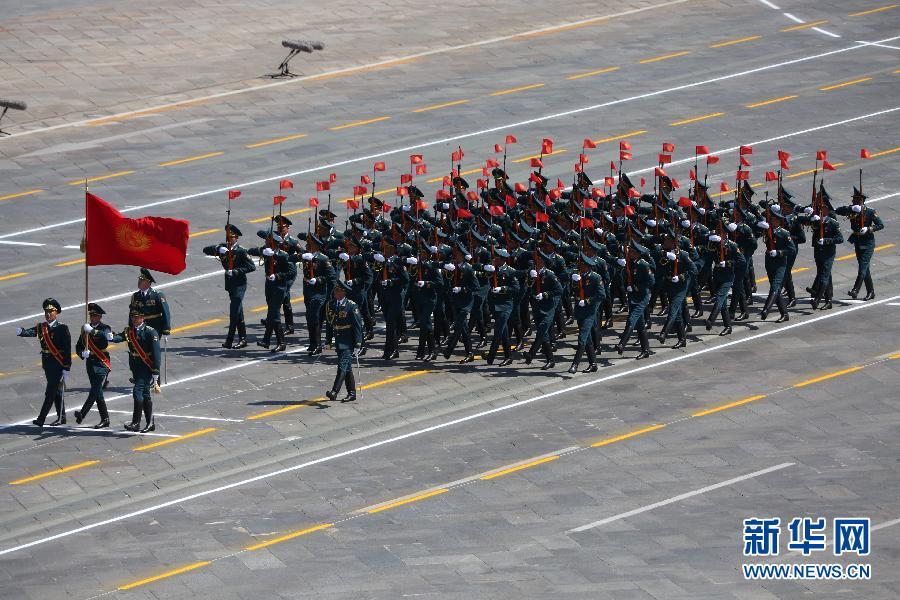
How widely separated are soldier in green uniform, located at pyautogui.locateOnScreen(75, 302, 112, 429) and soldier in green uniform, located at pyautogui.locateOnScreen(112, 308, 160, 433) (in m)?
0.27

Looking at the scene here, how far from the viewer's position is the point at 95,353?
34.8 m

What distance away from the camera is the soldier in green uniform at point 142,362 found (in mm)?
34406

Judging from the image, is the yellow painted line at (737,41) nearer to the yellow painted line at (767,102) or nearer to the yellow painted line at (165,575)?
the yellow painted line at (767,102)

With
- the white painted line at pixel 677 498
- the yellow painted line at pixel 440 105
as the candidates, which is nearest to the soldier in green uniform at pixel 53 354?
the white painted line at pixel 677 498

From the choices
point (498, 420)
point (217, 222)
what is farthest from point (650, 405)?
point (217, 222)

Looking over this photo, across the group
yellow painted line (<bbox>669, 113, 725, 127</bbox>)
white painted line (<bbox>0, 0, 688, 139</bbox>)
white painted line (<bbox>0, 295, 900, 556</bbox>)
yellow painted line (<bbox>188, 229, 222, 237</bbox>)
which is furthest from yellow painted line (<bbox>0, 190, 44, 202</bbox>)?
white painted line (<bbox>0, 295, 900, 556</bbox>)

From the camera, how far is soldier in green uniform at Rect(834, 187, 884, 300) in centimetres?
4012

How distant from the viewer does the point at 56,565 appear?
2947 centimetres

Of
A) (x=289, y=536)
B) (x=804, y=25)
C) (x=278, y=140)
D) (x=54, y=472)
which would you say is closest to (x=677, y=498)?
(x=289, y=536)

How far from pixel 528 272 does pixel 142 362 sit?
286 inches

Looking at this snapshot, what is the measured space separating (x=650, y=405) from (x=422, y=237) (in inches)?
225

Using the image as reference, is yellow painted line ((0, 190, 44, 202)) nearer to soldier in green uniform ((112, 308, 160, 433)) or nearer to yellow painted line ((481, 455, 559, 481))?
soldier in green uniform ((112, 308, 160, 433))

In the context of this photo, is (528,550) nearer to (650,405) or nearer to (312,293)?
(650,405)

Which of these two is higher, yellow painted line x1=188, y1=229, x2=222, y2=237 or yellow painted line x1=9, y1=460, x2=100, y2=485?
yellow painted line x1=9, y1=460, x2=100, y2=485
